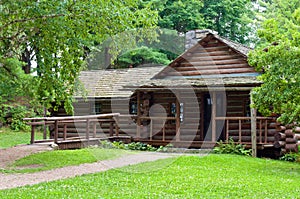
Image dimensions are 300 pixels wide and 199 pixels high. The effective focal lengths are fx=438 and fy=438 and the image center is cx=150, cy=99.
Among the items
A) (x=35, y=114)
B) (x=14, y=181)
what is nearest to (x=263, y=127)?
(x=14, y=181)

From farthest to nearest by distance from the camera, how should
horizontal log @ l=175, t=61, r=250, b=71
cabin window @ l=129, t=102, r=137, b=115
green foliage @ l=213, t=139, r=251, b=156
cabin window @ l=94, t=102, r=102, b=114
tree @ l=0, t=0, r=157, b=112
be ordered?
cabin window @ l=94, t=102, r=102, b=114 → cabin window @ l=129, t=102, r=137, b=115 → horizontal log @ l=175, t=61, r=250, b=71 → green foliage @ l=213, t=139, r=251, b=156 → tree @ l=0, t=0, r=157, b=112

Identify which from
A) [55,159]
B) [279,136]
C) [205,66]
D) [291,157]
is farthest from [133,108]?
[55,159]

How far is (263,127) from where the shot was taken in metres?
20.4

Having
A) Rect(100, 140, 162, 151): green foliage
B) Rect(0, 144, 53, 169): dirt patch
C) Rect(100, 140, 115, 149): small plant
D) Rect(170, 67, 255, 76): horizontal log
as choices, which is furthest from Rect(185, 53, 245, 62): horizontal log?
Rect(0, 144, 53, 169): dirt patch

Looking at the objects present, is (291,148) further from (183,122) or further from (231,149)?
(183,122)

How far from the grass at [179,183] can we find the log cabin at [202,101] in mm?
4750

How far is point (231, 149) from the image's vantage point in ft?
63.7

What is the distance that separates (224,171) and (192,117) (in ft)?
28.2

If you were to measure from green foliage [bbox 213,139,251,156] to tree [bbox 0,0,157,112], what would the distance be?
682 centimetres

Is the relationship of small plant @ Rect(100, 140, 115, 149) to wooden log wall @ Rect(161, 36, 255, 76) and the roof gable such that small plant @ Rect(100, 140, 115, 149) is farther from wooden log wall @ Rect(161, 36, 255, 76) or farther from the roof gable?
wooden log wall @ Rect(161, 36, 255, 76)

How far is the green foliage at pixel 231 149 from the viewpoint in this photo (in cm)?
1922

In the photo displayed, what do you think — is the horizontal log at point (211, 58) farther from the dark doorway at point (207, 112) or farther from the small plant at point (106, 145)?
the small plant at point (106, 145)

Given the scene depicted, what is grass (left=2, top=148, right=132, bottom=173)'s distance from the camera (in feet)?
46.6

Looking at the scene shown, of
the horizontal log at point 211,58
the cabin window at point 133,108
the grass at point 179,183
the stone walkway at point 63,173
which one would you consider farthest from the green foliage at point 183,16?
the grass at point 179,183
